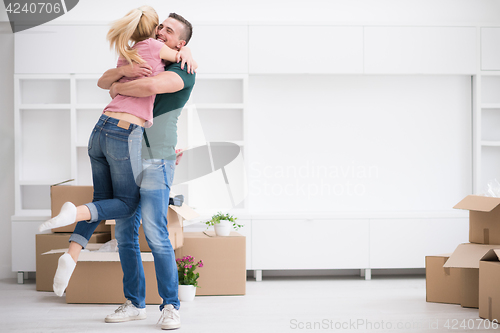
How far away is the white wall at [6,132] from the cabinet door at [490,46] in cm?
361

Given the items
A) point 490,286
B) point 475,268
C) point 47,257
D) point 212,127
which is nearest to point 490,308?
point 490,286

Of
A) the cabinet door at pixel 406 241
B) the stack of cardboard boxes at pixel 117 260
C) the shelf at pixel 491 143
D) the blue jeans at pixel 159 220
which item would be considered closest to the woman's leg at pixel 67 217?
the blue jeans at pixel 159 220

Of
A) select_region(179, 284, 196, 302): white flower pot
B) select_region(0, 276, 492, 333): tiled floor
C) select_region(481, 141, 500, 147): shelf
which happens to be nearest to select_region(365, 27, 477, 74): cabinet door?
select_region(481, 141, 500, 147): shelf

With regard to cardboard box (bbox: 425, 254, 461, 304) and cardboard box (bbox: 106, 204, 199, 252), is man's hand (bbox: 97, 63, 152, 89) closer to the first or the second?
cardboard box (bbox: 106, 204, 199, 252)

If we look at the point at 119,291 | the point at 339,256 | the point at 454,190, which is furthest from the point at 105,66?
the point at 454,190

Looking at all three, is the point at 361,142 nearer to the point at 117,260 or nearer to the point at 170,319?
the point at 117,260

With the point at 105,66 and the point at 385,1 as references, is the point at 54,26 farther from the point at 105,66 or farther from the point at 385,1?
the point at 385,1

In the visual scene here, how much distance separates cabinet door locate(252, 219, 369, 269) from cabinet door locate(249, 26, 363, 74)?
1141 mm

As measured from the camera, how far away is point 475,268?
2.29 metres

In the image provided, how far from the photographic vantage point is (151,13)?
194 centimetres

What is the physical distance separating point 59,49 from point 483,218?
9.89ft

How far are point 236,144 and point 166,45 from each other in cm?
144

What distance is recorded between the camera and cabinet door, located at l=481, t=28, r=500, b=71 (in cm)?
332

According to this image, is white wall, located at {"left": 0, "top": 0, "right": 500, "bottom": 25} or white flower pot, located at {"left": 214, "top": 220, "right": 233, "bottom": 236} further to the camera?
white wall, located at {"left": 0, "top": 0, "right": 500, "bottom": 25}
